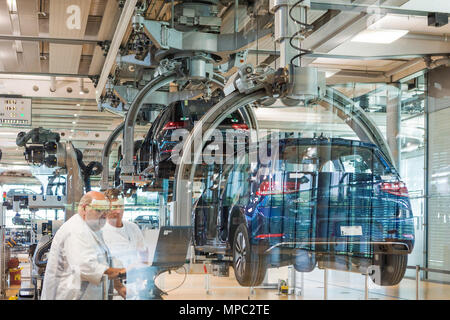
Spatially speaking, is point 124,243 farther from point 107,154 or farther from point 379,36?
point 379,36

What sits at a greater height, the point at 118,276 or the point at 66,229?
the point at 66,229

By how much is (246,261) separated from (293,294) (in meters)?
0.89

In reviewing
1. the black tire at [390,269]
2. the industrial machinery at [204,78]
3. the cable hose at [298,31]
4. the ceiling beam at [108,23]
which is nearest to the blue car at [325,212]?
the black tire at [390,269]

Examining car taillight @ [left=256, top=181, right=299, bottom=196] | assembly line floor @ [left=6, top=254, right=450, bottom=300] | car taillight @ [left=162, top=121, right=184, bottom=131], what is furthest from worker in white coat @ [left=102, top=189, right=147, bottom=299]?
car taillight @ [left=162, top=121, right=184, bottom=131]

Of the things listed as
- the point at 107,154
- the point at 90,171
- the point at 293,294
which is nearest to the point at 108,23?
the point at 107,154

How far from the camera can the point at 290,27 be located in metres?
3.95

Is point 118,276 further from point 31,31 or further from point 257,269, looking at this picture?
point 31,31

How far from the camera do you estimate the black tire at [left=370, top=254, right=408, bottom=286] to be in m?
3.79

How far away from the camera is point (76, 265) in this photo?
263 centimetres

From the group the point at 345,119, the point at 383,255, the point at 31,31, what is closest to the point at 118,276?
the point at 383,255

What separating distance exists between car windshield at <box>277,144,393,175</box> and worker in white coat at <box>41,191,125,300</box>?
4.93 ft

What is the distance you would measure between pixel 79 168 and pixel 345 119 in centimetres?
187

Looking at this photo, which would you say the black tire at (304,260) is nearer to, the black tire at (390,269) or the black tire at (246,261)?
the black tire at (246,261)

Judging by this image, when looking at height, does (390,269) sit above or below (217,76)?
below
